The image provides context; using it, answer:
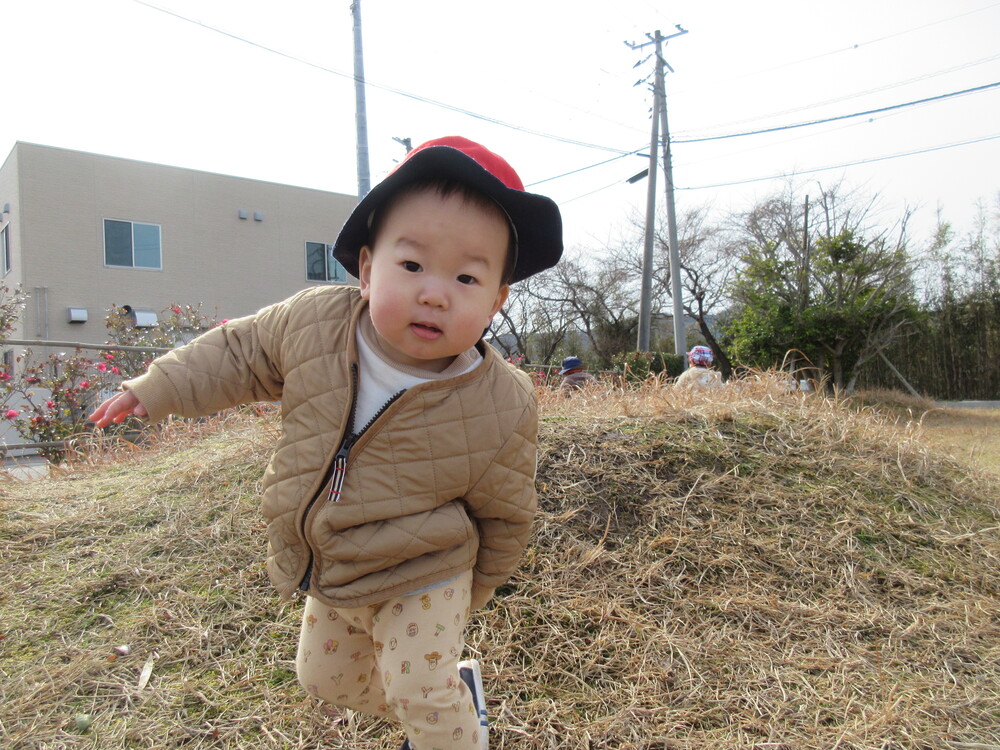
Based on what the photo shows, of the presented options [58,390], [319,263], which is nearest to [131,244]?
[319,263]

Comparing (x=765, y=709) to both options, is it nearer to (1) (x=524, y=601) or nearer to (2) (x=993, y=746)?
(2) (x=993, y=746)

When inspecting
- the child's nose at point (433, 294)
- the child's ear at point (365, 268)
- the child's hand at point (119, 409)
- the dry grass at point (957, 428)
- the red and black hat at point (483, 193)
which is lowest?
the dry grass at point (957, 428)

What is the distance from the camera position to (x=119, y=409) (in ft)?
4.33

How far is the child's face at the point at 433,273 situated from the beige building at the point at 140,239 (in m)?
14.1

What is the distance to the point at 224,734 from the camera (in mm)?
1758

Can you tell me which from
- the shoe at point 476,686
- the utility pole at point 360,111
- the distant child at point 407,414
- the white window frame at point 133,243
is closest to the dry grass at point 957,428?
the shoe at point 476,686

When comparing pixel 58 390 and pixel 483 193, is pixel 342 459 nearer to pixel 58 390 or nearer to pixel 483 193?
pixel 483 193

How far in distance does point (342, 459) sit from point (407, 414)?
0.16 m

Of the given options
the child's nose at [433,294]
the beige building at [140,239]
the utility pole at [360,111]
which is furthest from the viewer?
the beige building at [140,239]

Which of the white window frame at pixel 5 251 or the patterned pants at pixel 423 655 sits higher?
the white window frame at pixel 5 251

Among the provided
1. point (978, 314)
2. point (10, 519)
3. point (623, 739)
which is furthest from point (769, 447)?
point (978, 314)

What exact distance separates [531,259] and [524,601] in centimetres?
132

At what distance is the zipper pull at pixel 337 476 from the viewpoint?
1.32m

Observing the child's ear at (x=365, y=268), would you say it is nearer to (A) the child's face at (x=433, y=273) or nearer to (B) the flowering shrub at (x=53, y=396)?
(A) the child's face at (x=433, y=273)
